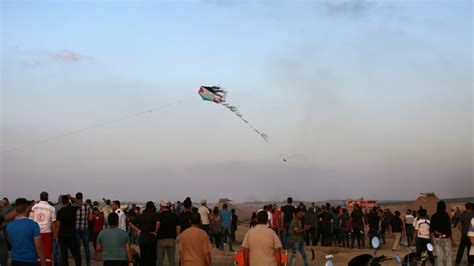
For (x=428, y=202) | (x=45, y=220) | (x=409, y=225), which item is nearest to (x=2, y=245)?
(x=45, y=220)

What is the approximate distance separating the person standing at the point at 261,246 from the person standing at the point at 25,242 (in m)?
2.98

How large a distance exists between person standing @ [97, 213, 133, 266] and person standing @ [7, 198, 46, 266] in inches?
48.7

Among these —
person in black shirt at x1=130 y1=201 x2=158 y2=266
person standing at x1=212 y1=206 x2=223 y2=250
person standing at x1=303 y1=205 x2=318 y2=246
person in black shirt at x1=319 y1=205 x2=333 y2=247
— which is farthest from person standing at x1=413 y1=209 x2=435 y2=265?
person in black shirt at x1=319 y1=205 x2=333 y2=247

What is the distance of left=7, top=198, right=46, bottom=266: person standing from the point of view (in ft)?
30.0

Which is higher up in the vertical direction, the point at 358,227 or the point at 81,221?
the point at 81,221

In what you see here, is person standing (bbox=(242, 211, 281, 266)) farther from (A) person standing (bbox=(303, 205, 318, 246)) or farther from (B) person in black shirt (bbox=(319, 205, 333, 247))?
(B) person in black shirt (bbox=(319, 205, 333, 247))

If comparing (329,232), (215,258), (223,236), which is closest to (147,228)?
(215,258)

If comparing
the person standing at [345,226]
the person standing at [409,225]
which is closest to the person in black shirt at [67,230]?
the person standing at [345,226]

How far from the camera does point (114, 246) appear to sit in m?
10.2

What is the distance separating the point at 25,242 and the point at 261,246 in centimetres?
338

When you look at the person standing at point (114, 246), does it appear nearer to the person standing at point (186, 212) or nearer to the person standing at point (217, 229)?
the person standing at point (186, 212)

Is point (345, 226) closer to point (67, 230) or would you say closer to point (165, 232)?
point (165, 232)

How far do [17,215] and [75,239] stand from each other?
4653 mm

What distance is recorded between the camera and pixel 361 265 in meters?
9.49
